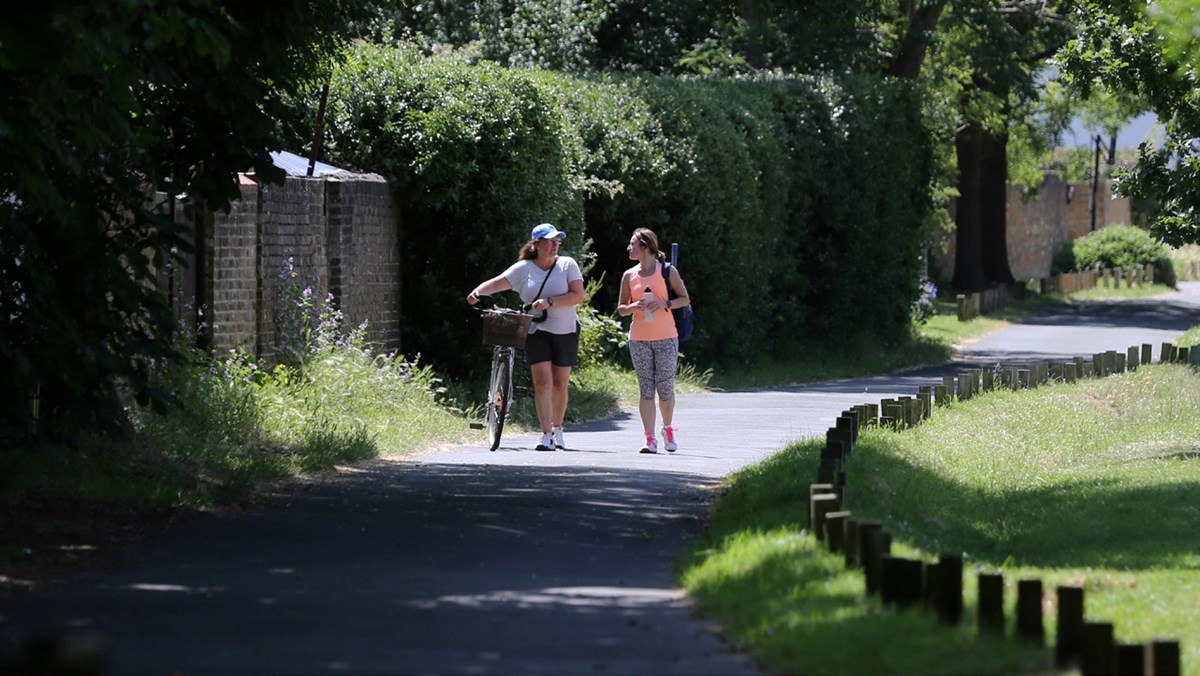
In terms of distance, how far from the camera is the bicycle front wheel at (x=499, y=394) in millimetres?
15094

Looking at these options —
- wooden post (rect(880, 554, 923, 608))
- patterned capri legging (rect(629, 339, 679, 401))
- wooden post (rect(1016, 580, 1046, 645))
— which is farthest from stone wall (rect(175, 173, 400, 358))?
wooden post (rect(1016, 580, 1046, 645))

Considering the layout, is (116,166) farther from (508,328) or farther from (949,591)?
(949,591)

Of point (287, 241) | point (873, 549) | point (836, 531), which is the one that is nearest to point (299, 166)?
point (287, 241)

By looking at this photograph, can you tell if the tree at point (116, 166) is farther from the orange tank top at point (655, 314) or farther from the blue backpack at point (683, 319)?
the blue backpack at point (683, 319)

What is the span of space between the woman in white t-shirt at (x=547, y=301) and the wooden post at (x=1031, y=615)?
8394 millimetres

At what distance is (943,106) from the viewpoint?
118 feet

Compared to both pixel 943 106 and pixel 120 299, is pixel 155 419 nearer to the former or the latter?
→ pixel 120 299

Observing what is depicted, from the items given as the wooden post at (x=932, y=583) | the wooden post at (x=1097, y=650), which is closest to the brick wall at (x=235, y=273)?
the wooden post at (x=932, y=583)

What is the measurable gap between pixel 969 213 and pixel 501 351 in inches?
1177

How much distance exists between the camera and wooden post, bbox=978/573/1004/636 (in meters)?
6.71

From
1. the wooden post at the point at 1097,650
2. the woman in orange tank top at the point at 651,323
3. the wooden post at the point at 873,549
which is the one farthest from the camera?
the woman in orange tank top at the point at 651,323

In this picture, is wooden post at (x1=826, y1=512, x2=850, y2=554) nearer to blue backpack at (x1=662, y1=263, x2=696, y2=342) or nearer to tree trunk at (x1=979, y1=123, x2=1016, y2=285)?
blue backpack at (x1=662, y1=263, x2=696, y2=342)

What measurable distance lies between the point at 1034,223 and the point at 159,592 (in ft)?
193

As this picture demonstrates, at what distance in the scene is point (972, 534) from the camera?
11062 mm
